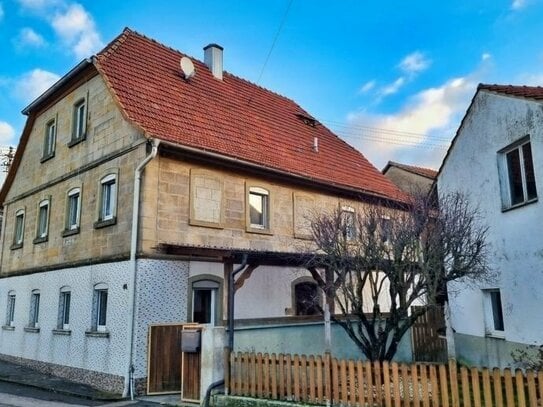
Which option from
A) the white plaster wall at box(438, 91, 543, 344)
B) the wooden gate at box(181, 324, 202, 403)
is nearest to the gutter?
the wooden gate at box(181, 324, 202, 403)

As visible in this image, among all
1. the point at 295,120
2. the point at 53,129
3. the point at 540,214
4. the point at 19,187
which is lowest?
the point at 540,214

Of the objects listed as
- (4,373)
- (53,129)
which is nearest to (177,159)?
(53,129)

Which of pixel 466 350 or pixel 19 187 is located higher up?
pixel 19 187

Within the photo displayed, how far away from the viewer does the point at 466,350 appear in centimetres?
1241

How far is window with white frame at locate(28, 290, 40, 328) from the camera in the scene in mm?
16688

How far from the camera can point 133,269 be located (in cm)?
1177

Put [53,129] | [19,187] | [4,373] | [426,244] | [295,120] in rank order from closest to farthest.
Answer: [426,244], [4,373], [53,129], [19,187], [295,120]

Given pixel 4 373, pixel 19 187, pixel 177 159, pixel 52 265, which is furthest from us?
pixel 19 187

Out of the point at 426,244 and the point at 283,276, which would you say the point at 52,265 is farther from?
the point at 426,244

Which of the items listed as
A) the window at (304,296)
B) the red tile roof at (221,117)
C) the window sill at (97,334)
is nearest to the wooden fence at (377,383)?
the window sill at (97,334)

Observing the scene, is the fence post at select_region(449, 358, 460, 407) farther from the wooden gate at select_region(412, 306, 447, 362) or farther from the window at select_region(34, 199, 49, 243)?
the window at select_region(34, 199, 49, 243)

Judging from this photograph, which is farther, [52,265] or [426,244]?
[52,265]

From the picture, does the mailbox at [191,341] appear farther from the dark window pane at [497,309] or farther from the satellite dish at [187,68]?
the satellite dish at [187,68]

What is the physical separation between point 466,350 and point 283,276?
5.47 meters
